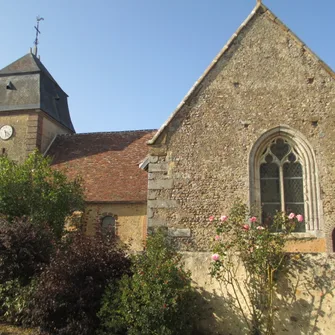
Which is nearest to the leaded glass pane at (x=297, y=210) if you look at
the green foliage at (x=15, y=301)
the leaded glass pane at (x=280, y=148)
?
the leaded glass pane at (x=280, y=148)

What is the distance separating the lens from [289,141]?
9672 mm

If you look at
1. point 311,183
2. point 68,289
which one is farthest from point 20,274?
point 311,183

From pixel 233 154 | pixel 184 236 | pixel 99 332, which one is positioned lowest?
pixel 99 332

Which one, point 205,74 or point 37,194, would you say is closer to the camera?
point 205,74

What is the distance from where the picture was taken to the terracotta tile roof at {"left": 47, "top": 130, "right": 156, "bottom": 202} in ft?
50.7

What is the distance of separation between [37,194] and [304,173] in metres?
7.77

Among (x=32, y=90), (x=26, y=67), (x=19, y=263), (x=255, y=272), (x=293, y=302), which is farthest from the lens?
(x=26, y=67)

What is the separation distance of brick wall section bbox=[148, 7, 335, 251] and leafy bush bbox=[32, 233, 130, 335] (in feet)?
9.02

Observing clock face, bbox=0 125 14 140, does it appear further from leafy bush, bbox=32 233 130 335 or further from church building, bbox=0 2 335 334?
leafy bush, bbox=32 233 130 335

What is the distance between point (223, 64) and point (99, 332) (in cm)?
724

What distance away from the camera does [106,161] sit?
57.3 ft

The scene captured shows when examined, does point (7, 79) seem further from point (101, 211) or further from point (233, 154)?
point (233, 154)

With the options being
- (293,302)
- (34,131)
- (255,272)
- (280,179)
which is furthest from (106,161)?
(293,302)

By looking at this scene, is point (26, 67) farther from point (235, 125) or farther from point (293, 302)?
point (293, 302)
